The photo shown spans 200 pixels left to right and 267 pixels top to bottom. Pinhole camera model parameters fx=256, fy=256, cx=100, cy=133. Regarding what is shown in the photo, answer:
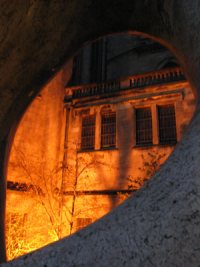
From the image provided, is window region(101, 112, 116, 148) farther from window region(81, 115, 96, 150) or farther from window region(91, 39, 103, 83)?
window region(91, 39, 103, 83)

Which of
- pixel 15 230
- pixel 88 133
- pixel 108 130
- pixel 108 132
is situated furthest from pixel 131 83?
pixel 15 230

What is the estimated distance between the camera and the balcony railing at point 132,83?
15.1 meters

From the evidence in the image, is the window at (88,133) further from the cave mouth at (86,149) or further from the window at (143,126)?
the window at (143,126)

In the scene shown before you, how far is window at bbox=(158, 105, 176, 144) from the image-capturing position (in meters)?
14.2

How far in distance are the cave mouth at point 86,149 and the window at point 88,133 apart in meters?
0.06

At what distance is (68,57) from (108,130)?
1268cm

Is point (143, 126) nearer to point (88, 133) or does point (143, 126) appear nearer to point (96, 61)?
point (88, 133)

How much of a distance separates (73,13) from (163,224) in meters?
2.13

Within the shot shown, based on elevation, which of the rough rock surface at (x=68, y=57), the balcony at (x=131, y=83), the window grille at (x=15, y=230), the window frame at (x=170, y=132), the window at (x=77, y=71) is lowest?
the window grille at (x=15, y=230)

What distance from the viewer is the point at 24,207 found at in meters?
13.6

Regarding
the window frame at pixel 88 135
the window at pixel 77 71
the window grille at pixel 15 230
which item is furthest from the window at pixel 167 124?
the window grille at pixel 15 230

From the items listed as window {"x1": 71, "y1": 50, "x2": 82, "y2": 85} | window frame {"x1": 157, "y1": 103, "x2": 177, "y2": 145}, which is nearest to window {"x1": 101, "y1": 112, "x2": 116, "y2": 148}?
window frame {"x1": 157, "y1": 103, "x2": 177, "y2": 145}

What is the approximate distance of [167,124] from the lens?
1469 centimetres

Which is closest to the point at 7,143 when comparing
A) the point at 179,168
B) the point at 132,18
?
the point at 132,18
